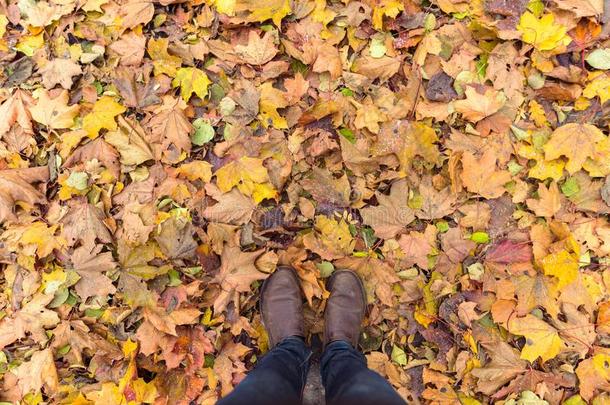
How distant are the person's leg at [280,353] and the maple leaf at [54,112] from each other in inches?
48.5

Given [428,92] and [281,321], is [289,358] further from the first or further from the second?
[428,92]

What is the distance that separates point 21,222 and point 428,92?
2034 mm

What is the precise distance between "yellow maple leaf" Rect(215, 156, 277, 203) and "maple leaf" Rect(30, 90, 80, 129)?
2.51 ft

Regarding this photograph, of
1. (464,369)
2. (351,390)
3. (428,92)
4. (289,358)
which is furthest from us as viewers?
(428,92)

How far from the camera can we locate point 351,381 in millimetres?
1564

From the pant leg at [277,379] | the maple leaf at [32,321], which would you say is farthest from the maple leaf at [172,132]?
the pant leg at [277,379]

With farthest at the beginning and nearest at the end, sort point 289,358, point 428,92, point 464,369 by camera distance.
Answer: point 428,92 < point 464,369 < point 289,358

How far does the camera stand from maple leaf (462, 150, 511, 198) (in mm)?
2012

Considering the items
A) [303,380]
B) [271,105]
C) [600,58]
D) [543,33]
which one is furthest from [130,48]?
[600,58]

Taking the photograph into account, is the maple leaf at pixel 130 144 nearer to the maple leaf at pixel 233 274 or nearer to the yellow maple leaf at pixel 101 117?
the yellow maple leaf at pixel 101 117

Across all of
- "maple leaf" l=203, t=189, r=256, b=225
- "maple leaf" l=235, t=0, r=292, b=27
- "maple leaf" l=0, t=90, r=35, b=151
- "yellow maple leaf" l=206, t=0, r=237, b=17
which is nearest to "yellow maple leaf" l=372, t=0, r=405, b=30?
"maple leaf" l=235, t=0, r=292, b=27

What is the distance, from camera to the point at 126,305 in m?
2.05

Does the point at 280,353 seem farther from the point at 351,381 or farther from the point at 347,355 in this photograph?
the point at 351,381

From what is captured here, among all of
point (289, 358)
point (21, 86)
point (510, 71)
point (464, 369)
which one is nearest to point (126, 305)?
point (289, 358)
